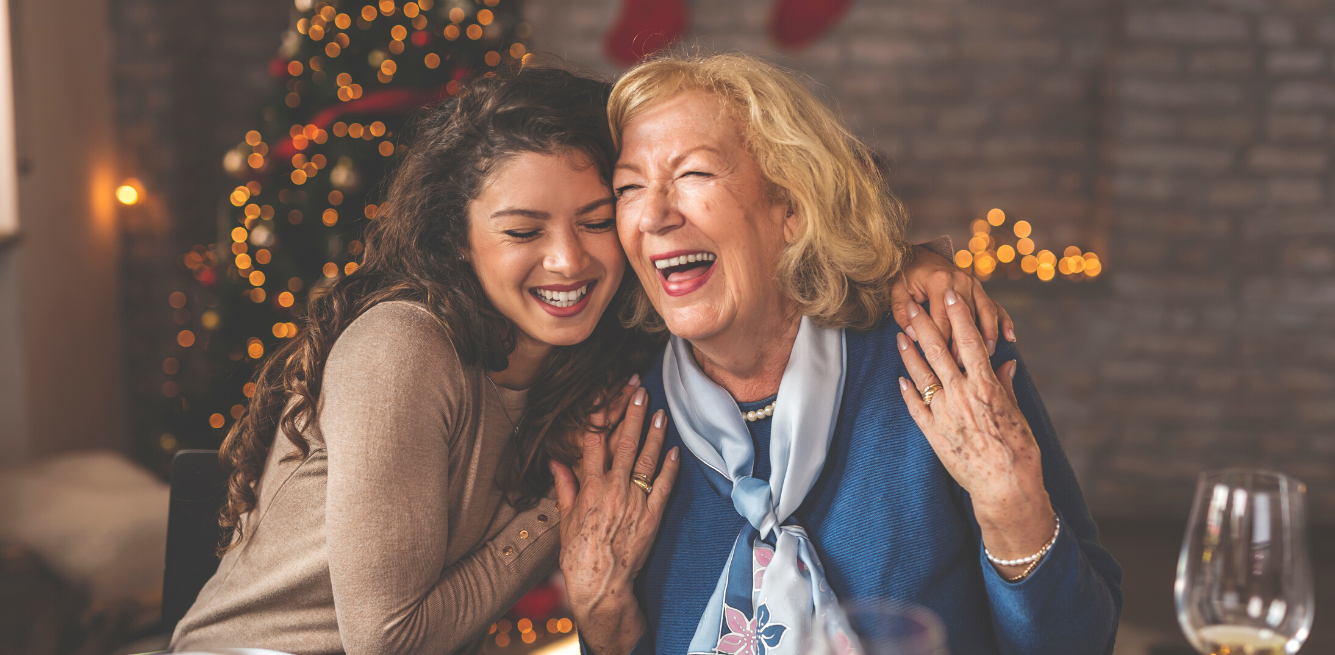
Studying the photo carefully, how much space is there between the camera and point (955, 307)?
1312mm

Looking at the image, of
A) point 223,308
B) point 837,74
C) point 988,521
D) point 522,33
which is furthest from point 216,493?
point 837,74

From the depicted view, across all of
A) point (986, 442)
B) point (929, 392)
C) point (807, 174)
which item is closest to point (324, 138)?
point (807, 174)

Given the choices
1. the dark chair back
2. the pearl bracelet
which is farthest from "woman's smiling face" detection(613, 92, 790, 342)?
the dark chair back

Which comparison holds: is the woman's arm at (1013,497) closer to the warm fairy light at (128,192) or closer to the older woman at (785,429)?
the older woman at (785,429)

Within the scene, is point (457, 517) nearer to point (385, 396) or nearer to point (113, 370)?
point (385, 396)

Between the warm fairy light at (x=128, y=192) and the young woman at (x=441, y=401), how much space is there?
3235 mm

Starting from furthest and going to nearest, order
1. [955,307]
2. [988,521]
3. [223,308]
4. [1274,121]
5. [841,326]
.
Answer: [1274,121], [223,308], [841,326], [955,307], [988,521]

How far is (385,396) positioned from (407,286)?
23 cm

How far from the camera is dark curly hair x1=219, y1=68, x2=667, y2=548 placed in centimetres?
138

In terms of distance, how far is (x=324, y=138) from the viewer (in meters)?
2.71

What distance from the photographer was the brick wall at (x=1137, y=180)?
399cm

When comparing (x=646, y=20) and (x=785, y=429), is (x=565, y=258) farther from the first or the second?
(x=646, y=20)

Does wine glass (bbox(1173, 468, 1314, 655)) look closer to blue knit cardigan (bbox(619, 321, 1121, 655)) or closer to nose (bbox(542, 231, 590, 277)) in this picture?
blue knit cardigan (bbox(619, 321, 1121, 655))

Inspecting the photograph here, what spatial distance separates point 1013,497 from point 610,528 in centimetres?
56
